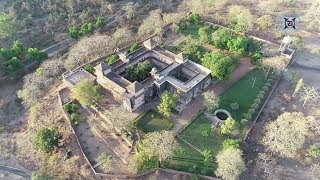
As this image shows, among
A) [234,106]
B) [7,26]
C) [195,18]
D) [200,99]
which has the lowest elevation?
[234,106]

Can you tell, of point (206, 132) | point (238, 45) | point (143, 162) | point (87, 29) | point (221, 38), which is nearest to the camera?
point (143, 162)

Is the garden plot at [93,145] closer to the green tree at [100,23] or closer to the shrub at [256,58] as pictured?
the green tree at [100,23]

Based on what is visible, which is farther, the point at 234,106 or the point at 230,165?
the point at 234,106

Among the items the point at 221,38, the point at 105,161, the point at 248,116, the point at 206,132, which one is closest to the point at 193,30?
the point at 221,38

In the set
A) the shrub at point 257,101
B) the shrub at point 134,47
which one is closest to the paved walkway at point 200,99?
the shrub at point 257,101

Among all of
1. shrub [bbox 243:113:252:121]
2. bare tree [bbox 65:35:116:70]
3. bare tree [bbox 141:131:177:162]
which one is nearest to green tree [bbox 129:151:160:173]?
bare tree [bbox 141:131:177:162]

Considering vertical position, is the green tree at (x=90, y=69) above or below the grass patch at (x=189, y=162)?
above

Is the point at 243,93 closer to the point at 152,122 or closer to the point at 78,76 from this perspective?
the point at 152,122
